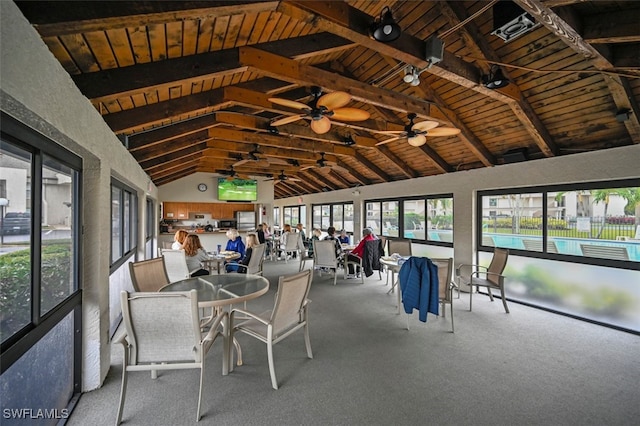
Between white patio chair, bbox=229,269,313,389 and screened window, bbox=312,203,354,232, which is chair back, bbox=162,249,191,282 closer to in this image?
white patio chair, bbox=229,269,313,389

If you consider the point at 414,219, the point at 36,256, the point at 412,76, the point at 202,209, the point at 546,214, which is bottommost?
the point at 36,256

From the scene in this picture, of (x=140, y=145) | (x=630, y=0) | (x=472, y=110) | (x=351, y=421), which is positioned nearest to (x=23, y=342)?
(x=351, y=421)

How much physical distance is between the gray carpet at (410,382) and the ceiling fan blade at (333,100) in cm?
268

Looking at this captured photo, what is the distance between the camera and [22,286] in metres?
1.63

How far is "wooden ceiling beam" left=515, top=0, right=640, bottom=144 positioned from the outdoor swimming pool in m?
1.33

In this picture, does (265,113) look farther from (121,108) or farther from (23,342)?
(23,342)

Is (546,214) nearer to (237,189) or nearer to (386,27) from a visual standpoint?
(386,27)

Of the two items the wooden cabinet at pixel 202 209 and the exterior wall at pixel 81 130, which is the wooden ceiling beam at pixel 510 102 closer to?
the exterior wall at pixel 81 130

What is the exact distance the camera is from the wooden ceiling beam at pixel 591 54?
2.12 meters

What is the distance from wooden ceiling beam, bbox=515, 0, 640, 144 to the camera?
212 centimetres

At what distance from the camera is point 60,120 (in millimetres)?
1745

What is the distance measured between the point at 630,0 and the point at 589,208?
2839mm

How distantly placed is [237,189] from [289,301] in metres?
7.88

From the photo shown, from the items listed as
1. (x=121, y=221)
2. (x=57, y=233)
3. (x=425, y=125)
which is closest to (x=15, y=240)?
(x=57, y=233)
